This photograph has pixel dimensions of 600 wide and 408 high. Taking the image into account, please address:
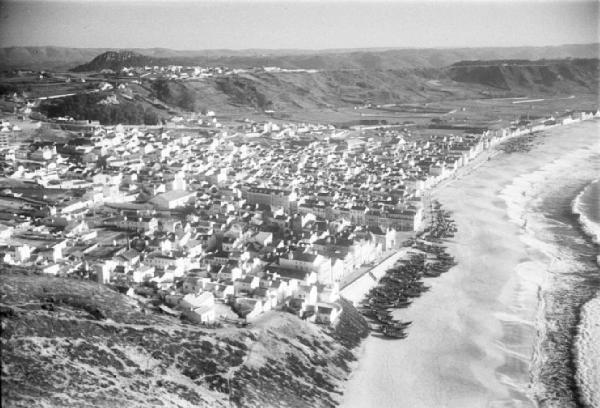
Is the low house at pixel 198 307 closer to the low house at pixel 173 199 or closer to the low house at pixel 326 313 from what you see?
the low house at pixel 326 313

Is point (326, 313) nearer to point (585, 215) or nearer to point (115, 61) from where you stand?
point (585, 215)

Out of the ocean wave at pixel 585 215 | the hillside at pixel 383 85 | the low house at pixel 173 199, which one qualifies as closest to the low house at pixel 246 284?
the low house at pixel 173 199

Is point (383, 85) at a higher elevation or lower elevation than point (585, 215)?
higher

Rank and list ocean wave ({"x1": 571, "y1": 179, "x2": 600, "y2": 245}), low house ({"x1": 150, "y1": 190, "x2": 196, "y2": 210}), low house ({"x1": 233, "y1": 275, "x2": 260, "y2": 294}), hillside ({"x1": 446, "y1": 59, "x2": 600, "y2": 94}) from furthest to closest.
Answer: hillside ({"x1": 446, "y1": 59, "x2": 600, "y2": 94}), low house ({"x1": 150, "y1": 190, "x2": 196, "y2": 210}), ocean wave ({"x1": 571, "y1": 179, "x2": 600, "y2": 245}), low house ({"x1": 233, "y1": 275, "x2": 260, "y2": 294})

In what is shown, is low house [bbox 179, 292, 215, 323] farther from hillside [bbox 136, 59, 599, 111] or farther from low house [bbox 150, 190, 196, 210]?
hillside [bbox 136, 59, 599, 111]

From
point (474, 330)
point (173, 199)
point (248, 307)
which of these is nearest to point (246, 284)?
point (248, 307)

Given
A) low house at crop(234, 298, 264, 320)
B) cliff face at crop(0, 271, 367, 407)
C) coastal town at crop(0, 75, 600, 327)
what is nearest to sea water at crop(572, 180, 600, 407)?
cliff face at crop(0, 271, 367, 407)
